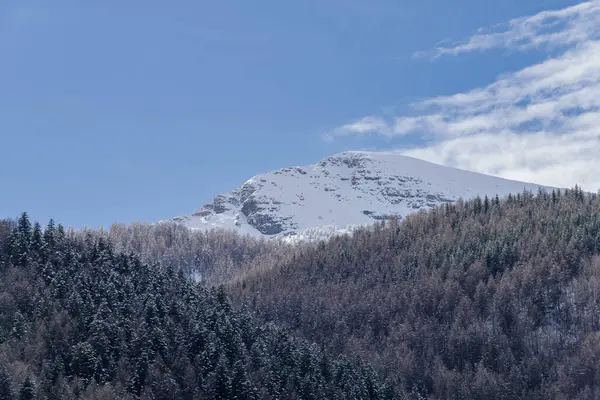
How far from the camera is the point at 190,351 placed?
139 metres

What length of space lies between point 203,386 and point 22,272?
47.5 meters

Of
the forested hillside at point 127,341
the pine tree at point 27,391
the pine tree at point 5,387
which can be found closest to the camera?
the pine tree at point 5,387

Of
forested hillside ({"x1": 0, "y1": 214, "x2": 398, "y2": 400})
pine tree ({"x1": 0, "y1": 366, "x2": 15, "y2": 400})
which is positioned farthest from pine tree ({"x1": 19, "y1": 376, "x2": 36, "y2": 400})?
pine tree ({"x1": 0, "y1": 366, "x2": 15, "y2": 400})

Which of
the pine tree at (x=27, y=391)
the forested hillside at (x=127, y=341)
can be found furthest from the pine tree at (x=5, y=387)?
the pine tree at (x=27, y=391)

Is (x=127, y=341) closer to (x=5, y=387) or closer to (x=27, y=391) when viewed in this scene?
(x=27, y=391)

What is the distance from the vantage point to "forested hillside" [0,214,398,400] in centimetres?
12469

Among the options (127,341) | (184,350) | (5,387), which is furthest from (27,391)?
(184,350)

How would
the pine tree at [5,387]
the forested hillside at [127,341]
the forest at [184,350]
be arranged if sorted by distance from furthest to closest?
the forest at [184,350]
the forested hillside at [127,341]
the pine tree at [5,387]

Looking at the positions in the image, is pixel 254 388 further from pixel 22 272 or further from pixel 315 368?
pixel 22 272

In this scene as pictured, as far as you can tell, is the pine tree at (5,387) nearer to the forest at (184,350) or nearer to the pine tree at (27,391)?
the forest at (184,350)

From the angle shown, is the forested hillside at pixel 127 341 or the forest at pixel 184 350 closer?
the forested hillside at pixel 127 341

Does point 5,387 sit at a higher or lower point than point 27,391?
higher

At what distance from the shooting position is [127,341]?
445ft

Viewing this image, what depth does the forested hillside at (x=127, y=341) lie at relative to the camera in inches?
4909
